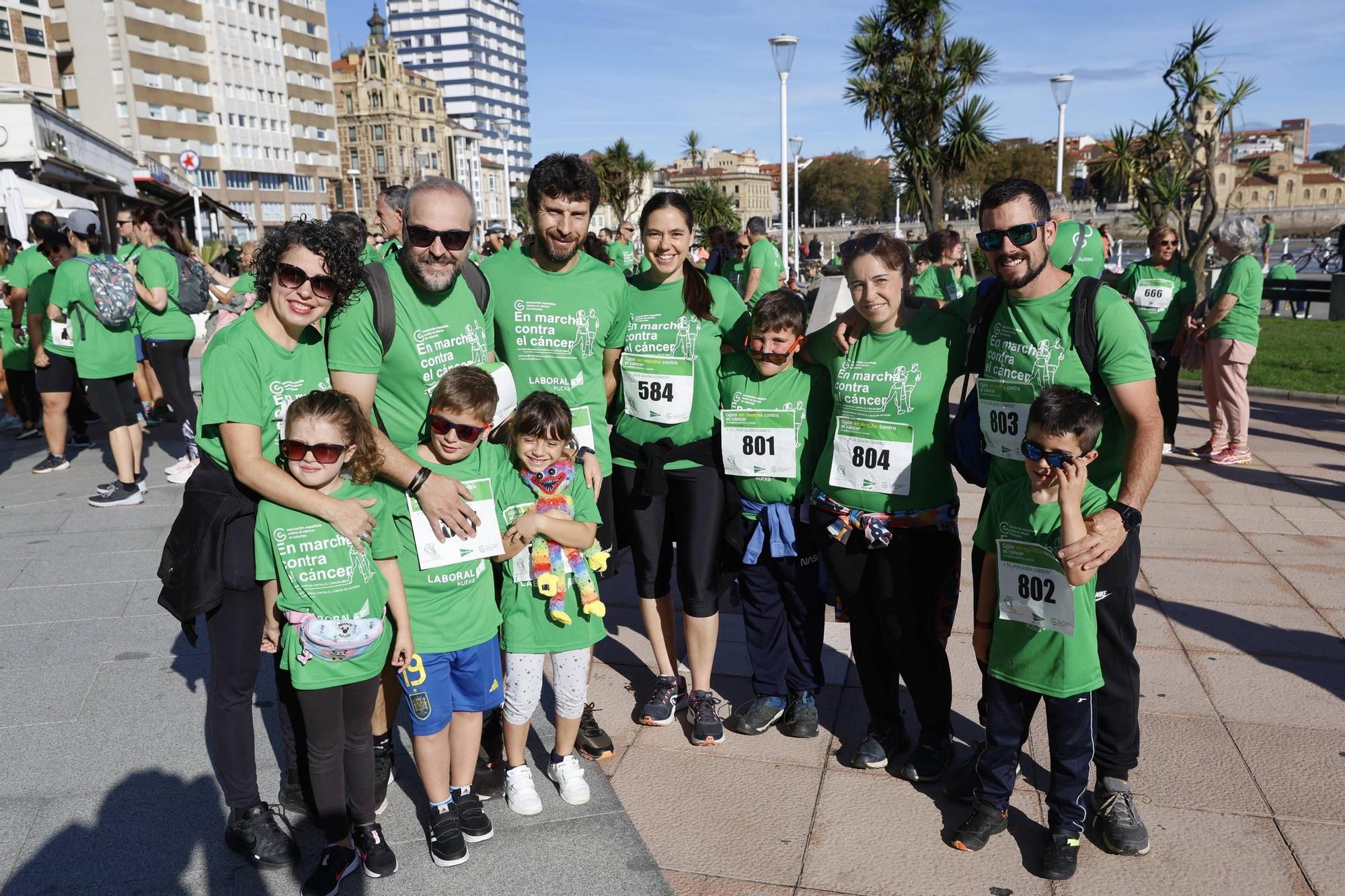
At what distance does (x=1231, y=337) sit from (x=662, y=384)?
21.3 ft

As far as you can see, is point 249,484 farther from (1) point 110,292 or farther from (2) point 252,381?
(1) point 110,292

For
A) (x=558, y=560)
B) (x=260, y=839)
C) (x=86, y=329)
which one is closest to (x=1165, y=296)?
(x=558, y=560)

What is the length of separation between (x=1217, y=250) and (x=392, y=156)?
111m

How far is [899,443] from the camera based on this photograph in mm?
3264

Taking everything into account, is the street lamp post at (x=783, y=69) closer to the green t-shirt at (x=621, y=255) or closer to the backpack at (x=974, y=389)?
the green t-shirt at (x=621, y=255)

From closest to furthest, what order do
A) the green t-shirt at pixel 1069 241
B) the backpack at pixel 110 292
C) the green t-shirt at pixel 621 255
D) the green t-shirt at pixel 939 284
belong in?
the green t-shirt at pixel 1069 241 < the backpack at pixel 110 292 < the green t-shirt at pixel 939 284 < the green t-shirt at pixel 621 255

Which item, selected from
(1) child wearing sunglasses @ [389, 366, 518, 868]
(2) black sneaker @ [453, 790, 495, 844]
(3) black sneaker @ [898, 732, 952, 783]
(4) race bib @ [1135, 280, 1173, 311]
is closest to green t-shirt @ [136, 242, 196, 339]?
(1) child wearing sunglasses @ [389, 366, 518, 868]

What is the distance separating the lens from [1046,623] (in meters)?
2.89

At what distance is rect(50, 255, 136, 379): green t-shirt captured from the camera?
22.0 feet

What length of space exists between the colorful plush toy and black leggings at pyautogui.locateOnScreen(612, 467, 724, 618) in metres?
0.51

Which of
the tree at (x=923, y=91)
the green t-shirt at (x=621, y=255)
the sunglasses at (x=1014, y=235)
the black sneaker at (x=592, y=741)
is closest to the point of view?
the sunglasses at (x=1014, y=235)

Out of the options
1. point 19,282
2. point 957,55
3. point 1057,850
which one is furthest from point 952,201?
Result: point 1057,850

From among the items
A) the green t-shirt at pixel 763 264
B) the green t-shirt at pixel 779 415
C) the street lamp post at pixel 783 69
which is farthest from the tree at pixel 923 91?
the green t-shirt at pixel 779 415

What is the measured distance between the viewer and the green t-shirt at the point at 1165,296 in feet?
26.5
